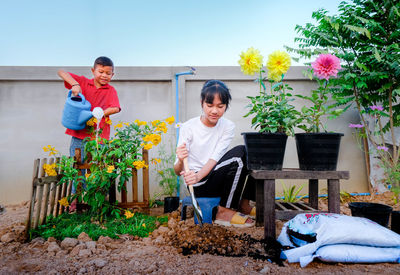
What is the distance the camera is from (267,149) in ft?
5.89

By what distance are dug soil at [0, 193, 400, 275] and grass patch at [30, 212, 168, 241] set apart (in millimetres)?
77

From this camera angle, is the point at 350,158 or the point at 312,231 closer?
the point at 312,231

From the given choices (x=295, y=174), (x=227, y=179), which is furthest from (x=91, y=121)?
(x=295, y=174)

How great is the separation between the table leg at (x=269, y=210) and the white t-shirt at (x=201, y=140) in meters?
0.47

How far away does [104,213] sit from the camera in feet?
7.15

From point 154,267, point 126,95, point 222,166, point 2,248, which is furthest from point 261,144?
point 126,95

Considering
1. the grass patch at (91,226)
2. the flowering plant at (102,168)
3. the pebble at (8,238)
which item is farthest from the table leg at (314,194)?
the pebble at (8,238)

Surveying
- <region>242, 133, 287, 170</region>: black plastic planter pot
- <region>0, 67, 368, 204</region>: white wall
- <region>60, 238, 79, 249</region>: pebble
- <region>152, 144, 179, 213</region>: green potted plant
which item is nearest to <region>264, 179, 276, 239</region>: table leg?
<region>242, 133, 287, 170</region>: black plastic planter pot

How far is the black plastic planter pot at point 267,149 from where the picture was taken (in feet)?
5.87

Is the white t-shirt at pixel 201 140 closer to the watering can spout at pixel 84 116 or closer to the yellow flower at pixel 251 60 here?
the yellow flower at pixel 251 60

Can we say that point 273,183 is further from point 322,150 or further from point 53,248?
point 53,248

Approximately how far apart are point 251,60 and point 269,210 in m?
1.02

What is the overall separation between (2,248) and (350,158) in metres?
3.46

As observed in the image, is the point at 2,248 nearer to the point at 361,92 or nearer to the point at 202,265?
the point at 202,265
